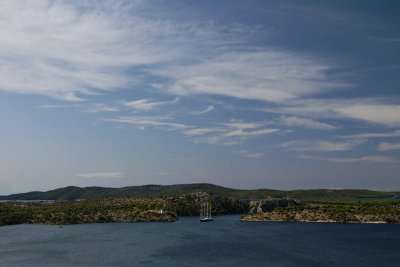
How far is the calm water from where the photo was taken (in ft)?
350

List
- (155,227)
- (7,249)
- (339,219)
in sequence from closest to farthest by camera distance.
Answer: (7,249)
(155,227)
(339,219)

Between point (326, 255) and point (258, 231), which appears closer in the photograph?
point (326, 255)

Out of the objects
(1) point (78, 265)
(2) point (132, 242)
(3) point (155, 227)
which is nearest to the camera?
(1) point (78, 265)

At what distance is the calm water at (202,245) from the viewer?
107m

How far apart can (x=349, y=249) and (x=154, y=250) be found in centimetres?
5126

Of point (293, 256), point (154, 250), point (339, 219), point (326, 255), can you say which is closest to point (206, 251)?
point (154, 250)

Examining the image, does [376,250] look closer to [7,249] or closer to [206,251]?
[206,251]

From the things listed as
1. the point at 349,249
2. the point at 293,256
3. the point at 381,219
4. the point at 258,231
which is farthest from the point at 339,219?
the point at 293,256

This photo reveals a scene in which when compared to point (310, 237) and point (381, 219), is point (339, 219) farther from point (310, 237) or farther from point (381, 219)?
point (310, 237)

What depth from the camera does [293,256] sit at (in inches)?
4365

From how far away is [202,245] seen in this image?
131 m

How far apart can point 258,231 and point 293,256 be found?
5366 cm

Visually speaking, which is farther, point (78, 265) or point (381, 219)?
point (381, 219)

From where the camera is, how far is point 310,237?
145500 millimetres
